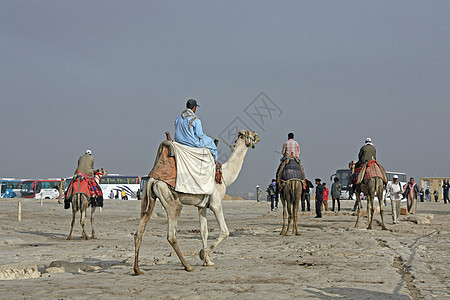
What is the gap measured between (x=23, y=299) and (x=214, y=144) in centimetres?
443

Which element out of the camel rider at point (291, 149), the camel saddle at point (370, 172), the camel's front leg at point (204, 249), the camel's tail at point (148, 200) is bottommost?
the camel's front leg at point (204, 249)

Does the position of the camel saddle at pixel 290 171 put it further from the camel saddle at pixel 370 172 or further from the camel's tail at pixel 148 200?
the camel's tail at pixel 148 200

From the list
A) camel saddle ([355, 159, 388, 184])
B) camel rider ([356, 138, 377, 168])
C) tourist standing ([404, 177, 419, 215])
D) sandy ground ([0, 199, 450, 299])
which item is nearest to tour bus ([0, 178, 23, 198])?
tourist standing ([404, 177, 419, 215])

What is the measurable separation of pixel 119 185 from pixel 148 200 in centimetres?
5718

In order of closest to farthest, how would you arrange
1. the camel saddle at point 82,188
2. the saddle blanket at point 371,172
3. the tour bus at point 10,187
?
1. the camel saddle at point 82,188
2. the saddle blanket at point 371,172
3. the tour bus at point 10,187

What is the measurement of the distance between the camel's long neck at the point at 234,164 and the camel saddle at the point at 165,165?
51.7 inches

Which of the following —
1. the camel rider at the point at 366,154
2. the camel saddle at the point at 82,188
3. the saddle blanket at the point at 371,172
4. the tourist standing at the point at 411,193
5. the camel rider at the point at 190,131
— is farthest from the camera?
the tourist standing at the point at 411,193

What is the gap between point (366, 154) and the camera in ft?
56.2

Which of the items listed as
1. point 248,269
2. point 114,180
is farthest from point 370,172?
point 114,180

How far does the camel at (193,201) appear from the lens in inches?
318

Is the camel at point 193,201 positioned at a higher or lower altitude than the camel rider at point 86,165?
lower

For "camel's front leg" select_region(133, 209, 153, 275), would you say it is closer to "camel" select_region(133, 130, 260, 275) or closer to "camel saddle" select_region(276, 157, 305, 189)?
"camel" select_region(133, 130, 260, 275)

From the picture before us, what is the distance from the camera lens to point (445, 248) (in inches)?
440

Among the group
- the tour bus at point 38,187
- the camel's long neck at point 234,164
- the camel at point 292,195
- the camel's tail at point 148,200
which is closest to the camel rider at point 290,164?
the camel at point 292,195
